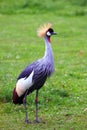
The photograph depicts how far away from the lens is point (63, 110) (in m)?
12.1

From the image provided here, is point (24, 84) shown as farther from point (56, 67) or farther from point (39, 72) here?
point (56, 67)

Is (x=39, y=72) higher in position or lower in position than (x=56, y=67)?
higher

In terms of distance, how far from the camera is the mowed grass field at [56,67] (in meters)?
11.3

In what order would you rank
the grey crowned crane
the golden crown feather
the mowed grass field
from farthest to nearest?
1. the mowed grass field
2. the golden crown feather
3. the grey crowned crane

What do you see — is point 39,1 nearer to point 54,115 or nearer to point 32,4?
point 32,4

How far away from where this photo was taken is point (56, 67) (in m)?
17.1

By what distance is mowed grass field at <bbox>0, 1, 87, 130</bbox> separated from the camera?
11297mm

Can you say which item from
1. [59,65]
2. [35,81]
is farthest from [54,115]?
[59,65]

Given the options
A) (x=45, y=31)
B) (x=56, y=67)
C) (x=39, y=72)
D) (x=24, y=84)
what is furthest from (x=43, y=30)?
(x=56, y=67)

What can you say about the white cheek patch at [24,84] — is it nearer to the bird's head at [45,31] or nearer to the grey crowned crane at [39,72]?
the grey crowned crane at [39,72]

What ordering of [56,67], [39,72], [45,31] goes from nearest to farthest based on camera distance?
1. [39,72]
2. [45,31]
3. [56,67]

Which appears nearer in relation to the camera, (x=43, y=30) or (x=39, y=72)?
(x=39, y=72)

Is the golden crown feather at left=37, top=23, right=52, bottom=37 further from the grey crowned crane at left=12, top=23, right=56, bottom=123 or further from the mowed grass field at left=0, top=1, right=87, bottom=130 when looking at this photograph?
the mowed grass field at left=0, top=1, right=87, bottom=130

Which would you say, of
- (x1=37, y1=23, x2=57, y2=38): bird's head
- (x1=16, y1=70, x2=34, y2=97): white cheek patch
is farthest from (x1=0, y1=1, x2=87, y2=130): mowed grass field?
(x1=37, y1=23, x2=57, y2=38): bird's head
